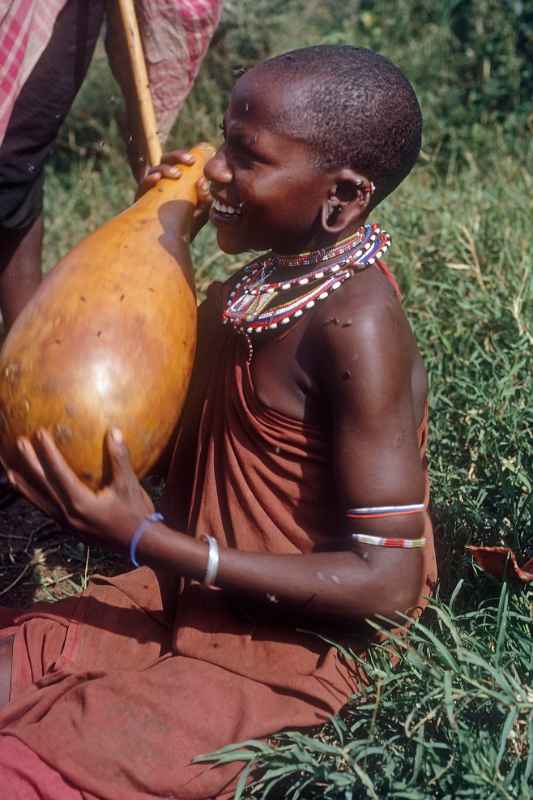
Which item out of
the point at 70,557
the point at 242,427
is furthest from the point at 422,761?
the point at 70,557

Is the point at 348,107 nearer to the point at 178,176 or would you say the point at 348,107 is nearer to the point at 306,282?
the point at 306,282

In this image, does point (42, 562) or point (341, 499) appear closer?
point (341, 499)

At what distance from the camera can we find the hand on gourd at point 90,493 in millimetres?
2031

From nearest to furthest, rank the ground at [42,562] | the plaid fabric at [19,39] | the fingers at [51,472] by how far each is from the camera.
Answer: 1. the fingers at [51,472]
2. the plaid fabric at [19,39]
3. the ground at [42,562]

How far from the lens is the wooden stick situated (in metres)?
2.73

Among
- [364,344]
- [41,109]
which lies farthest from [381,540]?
Answer: [41,109]

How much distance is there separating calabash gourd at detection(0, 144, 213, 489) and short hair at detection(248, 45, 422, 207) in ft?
1.39

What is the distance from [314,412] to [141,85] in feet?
3.75

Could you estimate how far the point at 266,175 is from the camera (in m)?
2.11

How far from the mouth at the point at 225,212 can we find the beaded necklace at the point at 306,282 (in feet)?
0.46

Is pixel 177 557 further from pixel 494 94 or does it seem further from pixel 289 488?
pixel 494 94

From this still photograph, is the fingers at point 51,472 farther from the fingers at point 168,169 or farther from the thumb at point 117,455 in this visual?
the fingers at point 168,169

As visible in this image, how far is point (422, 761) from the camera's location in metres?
2.14

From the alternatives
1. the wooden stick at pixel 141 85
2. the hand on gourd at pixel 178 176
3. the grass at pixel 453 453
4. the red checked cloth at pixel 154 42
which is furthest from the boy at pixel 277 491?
the red checked cloth at pixel 154 42
